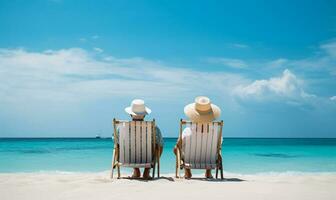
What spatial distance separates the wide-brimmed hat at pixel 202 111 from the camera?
6270 mm

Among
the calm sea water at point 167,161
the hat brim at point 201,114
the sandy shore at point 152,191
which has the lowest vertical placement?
the calm sea water at point 167,161

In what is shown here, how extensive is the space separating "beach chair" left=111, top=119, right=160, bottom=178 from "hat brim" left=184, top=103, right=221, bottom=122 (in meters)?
0.70

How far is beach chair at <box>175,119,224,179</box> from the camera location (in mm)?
6164

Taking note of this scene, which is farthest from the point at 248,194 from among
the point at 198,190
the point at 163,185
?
the point at 163,185

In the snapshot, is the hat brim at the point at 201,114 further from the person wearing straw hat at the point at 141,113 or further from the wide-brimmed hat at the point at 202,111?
the person wearing straw hat at the point at 141,113

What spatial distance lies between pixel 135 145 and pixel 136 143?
4cm

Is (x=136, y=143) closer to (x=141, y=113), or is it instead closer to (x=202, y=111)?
(x=141, y=113)

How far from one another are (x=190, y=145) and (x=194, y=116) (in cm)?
45

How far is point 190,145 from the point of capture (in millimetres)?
6238

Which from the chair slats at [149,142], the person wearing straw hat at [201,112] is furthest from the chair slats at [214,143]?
the chair slats at [149,142]

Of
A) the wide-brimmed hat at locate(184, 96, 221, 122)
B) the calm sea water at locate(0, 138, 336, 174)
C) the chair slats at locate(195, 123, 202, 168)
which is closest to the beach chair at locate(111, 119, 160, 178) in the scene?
the chair slats at locate(195, 123, 202, 168)

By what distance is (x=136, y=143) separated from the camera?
240 inches

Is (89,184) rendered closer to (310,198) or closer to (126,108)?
(126,108)

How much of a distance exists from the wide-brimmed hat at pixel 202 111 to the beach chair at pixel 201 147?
0.15 m
